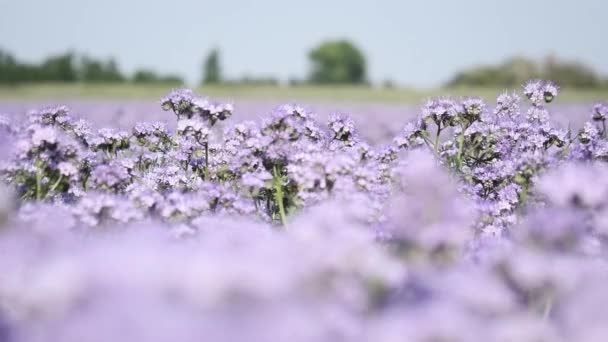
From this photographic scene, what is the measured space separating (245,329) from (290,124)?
88.2 inches

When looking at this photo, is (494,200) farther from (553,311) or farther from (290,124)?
(553,311)

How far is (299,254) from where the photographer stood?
1607 millimetres

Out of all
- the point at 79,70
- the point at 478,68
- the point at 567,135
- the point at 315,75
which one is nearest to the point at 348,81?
the point at 315,75

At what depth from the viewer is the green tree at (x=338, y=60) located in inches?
3396

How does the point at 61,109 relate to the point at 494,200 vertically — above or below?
above

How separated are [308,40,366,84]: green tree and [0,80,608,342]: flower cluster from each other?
81.8 m

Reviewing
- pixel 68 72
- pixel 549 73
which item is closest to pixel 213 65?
pixel 68 72

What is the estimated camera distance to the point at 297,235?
5.75ft

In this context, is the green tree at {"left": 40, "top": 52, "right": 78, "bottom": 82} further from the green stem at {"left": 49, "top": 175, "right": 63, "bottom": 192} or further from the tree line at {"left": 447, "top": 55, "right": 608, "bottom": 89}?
the green stem at {"left": 49, "top": 175, "right": 63, "bottom": 192}

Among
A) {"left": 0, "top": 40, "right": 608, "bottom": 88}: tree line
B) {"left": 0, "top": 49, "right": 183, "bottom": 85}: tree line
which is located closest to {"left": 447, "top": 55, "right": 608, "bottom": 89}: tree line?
{"left": 0, "top": 40, "right": 608, "bottom": 88}: tree line

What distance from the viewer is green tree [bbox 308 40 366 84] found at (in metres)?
86.2

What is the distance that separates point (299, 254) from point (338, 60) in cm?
8777

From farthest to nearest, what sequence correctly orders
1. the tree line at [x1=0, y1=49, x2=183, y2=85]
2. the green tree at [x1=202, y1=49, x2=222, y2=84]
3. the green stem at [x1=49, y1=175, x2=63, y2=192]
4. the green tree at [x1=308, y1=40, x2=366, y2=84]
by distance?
the green tree at [x1=308, y1=40, x2=366, y2=84] < the green tree at [x1=202, y1=49, x2=222, y2=84] < the tree line at [x1=0, y1=49, x2=183, y2=85] < the green stem at [x1=49, y1=175, x2=63, y2=192]

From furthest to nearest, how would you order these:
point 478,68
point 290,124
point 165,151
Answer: point 478,68 → point 165,151 → point 290,124
